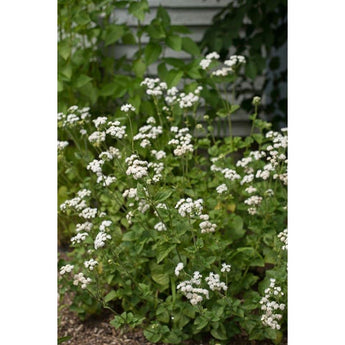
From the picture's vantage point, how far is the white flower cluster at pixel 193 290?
1.48 m

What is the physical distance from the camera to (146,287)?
169 cm

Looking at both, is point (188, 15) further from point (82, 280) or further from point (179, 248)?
point (82, 280)

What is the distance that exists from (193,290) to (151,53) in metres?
1.37

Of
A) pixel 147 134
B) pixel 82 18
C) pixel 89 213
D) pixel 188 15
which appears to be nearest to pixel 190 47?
pixel 82 18

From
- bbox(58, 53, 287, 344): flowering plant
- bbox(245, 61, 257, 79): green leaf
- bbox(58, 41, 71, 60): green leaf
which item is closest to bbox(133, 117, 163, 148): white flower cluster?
bbox(58, 53, 287, 344): flowering plant

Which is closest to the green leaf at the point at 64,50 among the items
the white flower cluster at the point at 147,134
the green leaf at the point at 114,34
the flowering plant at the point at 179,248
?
the green leaf at the point at 114,34

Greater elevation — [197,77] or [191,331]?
[197,77]

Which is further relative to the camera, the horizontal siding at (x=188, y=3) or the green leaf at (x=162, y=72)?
the horizontal siding at (x=188, y=3)

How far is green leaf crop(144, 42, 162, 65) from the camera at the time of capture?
2.54 meters

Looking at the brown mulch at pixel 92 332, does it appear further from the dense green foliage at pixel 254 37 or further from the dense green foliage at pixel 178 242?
the dense green foliage at pixel 254 37

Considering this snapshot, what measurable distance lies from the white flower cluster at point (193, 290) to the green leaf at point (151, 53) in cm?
Answer: 126

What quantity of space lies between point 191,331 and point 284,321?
0.96 feet

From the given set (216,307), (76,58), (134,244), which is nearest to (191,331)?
(216,307)
